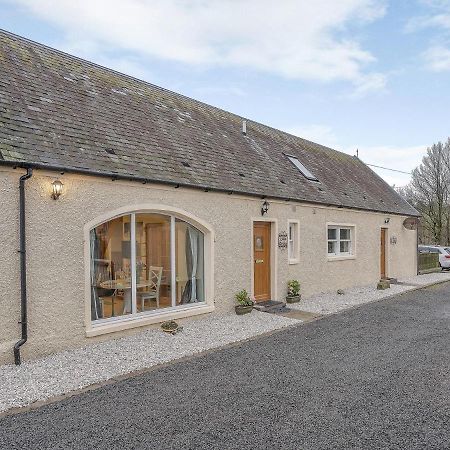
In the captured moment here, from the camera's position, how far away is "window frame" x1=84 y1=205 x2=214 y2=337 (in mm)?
Result: 7059

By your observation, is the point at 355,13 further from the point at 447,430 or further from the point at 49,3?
the point at 447,430

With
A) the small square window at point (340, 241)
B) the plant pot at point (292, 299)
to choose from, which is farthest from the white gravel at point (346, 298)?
the small square window at point (340, 241)

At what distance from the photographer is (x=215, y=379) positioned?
5508 mm

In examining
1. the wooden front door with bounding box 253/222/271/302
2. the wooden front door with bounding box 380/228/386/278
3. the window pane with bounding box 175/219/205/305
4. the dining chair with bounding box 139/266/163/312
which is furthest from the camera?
the wooden front door with bounding box 380/228/386/278

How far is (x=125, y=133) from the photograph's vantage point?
356 inches

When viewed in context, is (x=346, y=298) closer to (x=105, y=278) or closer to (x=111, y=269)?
(x=111, y=269)

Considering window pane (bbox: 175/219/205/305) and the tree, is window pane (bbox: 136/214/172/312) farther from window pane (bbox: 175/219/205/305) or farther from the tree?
the tree

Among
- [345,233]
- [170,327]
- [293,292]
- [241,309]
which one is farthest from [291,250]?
[170,327]

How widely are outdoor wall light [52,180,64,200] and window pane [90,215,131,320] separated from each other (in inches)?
40.6

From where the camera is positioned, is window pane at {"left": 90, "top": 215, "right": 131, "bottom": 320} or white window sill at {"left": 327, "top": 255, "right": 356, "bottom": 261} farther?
white window sill at {"left": 327, "top": 255, "right": 356, "bottom": 261}

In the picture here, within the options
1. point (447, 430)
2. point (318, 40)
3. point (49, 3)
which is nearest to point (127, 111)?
point (49, 3)

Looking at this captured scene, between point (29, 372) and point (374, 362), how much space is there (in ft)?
18.0

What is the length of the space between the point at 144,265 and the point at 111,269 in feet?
2.47

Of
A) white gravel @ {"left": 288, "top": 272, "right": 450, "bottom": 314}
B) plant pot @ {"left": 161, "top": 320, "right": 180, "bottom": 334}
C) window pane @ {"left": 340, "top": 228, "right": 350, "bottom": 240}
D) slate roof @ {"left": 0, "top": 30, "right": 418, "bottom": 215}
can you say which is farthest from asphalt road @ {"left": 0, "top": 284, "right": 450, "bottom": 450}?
window pane @ {"left": 340, "top": 228, "right": 350, "bottom": 240}
